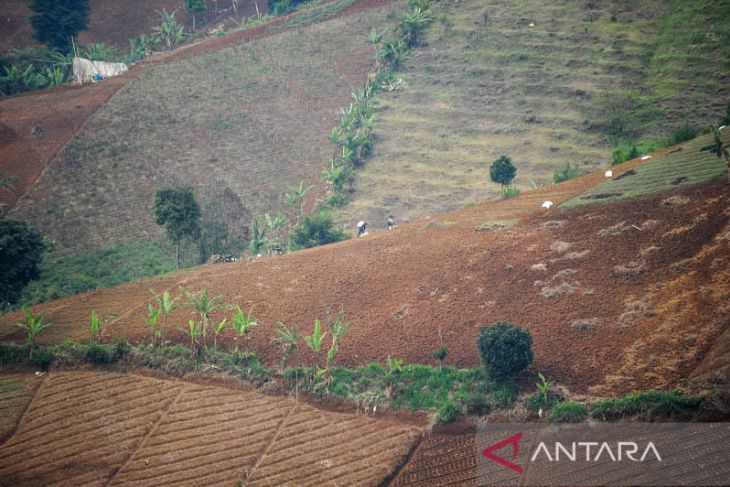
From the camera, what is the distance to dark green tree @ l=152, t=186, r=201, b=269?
3566 cm

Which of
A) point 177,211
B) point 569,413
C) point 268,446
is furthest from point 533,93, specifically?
point 268,446

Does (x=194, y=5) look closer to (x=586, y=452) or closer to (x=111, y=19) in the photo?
(x=111, y=19)

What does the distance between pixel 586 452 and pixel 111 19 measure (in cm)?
6599

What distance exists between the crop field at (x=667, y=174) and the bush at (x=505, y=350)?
1059cm

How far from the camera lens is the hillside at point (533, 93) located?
45.1 m

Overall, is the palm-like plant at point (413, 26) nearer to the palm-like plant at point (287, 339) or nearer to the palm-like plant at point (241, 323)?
the palm-like plant at point (241, 323)

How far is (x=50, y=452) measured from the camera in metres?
20.9

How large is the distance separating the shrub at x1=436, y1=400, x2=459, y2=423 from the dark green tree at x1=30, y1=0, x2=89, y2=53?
5479 centimetres

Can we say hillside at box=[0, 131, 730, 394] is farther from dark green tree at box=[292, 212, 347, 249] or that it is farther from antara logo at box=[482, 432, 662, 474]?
dark green tree at box=[292, 212, 347, 249]

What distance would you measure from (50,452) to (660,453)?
16.3 m

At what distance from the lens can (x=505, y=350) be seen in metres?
20.9

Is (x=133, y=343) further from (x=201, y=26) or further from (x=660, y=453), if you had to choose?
(x=201, y=26)

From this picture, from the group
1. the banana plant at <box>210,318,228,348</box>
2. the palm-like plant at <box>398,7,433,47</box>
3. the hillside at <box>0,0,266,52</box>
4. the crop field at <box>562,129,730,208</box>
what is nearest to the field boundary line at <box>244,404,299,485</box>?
the banana plant at <box>210,318,228,348</box>

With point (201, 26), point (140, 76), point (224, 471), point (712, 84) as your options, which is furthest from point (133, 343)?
point (201, 26)
